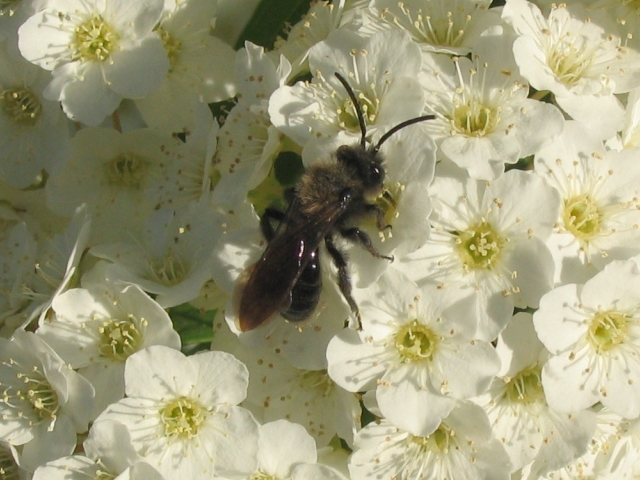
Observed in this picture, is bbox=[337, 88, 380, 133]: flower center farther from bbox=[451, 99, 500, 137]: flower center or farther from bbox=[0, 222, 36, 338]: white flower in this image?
bbox=[0, 222, 36, 338]: white flower

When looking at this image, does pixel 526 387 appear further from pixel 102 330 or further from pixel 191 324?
pixel 102 330

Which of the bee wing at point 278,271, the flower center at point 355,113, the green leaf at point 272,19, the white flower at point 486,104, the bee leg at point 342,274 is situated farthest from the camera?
the green leaf at point 272,19

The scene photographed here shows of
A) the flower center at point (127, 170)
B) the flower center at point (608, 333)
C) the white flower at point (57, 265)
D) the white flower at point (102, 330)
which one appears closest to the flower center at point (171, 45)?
the flower center at point (127, 170)

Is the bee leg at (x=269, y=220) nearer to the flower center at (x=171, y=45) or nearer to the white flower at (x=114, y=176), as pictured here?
the white flower at (x=114, y=176)

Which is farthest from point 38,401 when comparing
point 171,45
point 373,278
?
point 171,45

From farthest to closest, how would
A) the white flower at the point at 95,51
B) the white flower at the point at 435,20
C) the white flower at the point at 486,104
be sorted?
1. the white flower at the point at 95,51
2. the white flower at the point at 435,20
3. the white flower at the point at 486,104

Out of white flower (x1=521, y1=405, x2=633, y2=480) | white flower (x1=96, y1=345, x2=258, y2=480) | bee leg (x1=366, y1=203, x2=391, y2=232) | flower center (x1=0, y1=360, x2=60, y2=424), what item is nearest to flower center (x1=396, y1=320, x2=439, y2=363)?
bee leg (x1=366, y1=203, x2=391, y2=232)

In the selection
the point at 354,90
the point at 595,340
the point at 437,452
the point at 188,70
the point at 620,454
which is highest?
the point at 354,90
